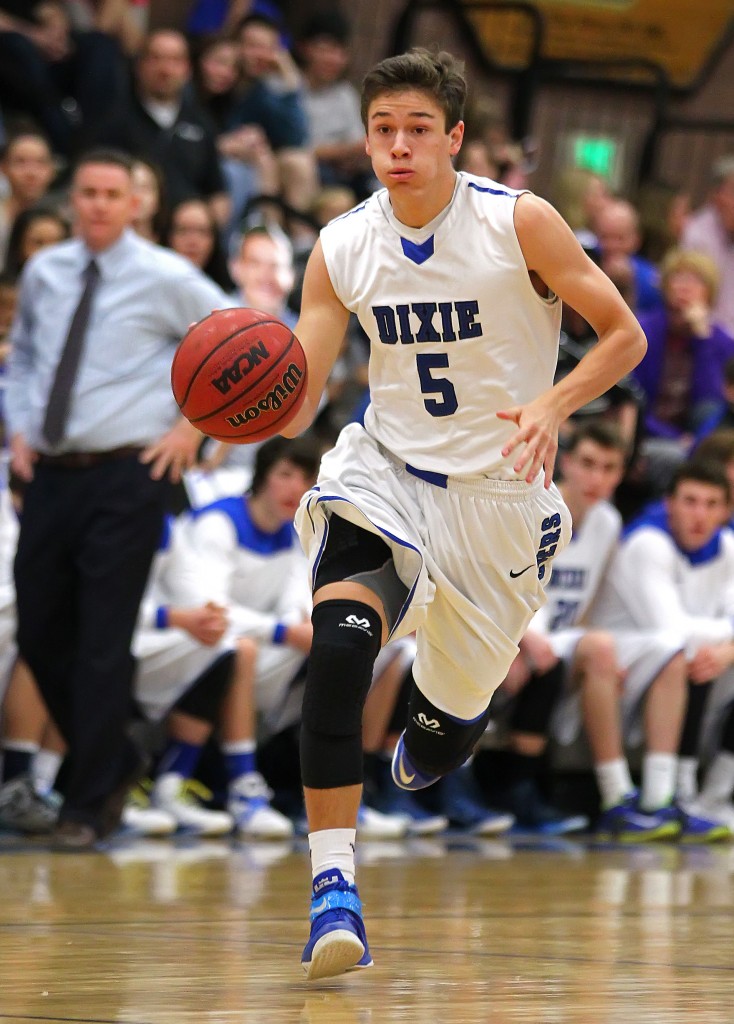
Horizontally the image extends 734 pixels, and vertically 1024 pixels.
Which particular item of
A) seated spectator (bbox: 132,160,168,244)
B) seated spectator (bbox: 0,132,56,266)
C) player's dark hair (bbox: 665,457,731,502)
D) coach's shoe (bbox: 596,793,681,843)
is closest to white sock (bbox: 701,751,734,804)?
coach's shoe (bbox: 596,793,681,843)

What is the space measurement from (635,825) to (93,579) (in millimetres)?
2898

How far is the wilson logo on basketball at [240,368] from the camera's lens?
4.23 meters

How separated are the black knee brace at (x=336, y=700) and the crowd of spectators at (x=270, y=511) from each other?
2.96 meters

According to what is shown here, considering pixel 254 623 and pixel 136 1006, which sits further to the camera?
pixel 254 623

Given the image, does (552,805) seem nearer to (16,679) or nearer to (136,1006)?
(16,679)

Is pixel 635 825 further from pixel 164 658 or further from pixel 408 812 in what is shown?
pixel 164 658

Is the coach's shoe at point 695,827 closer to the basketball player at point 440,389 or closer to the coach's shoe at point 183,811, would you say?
the coach's shoe at point 183,811

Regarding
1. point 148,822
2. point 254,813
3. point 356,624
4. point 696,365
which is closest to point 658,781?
point 254,813

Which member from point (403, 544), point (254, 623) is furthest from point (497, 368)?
point (254, 623)

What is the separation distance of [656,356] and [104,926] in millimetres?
6387

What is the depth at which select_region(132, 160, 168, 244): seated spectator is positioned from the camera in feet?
27.9

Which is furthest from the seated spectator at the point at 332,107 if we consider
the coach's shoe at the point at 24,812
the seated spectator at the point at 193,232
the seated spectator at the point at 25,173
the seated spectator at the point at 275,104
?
the coach's shoe at the point at 24,812

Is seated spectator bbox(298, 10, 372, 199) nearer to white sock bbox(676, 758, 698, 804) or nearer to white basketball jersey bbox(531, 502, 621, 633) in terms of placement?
white basketball jersey bbox(531, 502, 621, 633)

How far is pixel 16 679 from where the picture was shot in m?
7.44
